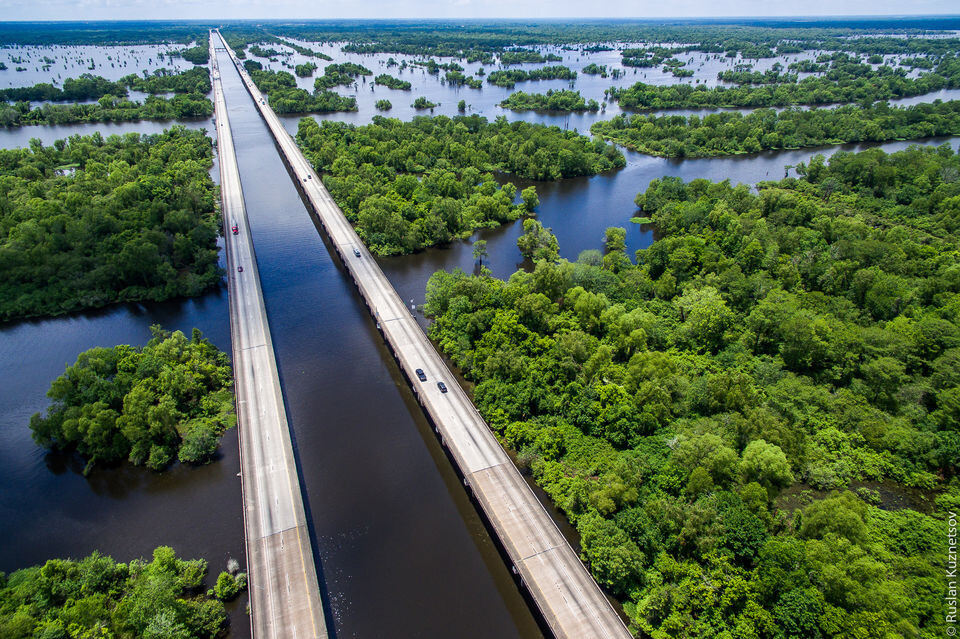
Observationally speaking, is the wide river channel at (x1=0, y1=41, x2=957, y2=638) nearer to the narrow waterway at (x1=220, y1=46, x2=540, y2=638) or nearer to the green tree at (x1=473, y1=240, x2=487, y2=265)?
the narrow waterway at (x1=220, y1=46, x2=540, y2=638)

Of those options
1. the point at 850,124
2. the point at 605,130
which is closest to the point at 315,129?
the point at 605,130

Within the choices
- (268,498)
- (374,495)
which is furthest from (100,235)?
(374,495)

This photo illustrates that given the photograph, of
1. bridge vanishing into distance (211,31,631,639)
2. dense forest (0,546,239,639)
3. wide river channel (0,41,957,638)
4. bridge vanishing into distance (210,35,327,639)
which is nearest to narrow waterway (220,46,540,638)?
wide river channel (0,41,957,638)

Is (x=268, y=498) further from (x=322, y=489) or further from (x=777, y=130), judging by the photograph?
(x=777, y=130)

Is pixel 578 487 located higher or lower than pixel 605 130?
lower

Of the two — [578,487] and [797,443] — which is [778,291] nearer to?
[797,443]

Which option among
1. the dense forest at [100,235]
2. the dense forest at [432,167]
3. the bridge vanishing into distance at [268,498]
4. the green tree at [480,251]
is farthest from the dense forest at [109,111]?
the green tree at [480,251]
